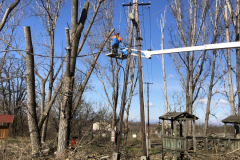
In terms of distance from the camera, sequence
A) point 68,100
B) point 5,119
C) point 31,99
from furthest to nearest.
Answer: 1. point 68,100
2. point 31,99
3. point 5,119

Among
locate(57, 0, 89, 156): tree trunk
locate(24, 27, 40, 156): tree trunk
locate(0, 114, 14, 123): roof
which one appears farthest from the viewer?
locate(57, 0, 89, 156): tree trunk

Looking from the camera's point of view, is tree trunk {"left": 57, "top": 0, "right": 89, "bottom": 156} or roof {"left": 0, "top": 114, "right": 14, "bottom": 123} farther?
tree trunk {"left": 57, "top": 0, "right": 89, "bottom": 156}

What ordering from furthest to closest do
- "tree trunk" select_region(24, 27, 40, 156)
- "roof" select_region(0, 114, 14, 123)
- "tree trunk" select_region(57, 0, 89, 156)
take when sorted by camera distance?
"tree trunk" select_region(57, 0, 89, 156), "tree trunk" select_region(24, 27, 40, 156), "roof" select_region(0, 114, 14, 123)

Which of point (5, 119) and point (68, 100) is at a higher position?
point (68, 100)

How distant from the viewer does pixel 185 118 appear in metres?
11.1

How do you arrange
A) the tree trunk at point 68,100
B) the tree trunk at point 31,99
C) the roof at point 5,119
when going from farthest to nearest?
the tree trunk at point 68,100 → the tree trunk at point 31,99 → the roof at point 5,119

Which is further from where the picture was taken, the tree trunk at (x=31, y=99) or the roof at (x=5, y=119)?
the tree trunk at (x=31, y=99)

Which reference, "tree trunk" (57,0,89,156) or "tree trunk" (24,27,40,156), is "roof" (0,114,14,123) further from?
"tree trunk" (57,0,89,156)

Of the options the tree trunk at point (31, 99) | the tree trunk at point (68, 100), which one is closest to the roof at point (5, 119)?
the tree trunk at point (31, 99)

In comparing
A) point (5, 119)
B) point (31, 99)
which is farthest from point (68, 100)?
point (5, 119)

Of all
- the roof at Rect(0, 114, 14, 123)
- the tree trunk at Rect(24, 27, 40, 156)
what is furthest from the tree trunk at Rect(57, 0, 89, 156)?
the roof at Rect(0, 114, 14, 123)

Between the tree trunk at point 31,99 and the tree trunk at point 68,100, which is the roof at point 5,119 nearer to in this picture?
the tree trunk at point 31,99

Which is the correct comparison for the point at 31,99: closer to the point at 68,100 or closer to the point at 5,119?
the point at 5,119

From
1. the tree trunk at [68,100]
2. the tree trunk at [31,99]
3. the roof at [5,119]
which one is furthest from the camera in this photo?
the tree trunk at [68,100]
